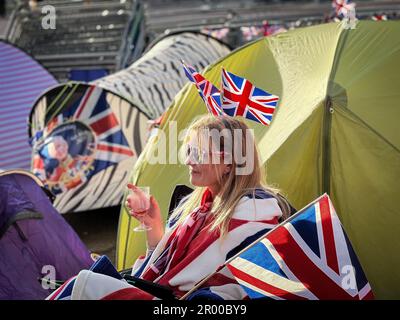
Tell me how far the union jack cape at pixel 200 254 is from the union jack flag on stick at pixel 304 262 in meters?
0.09

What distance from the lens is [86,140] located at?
521 cm

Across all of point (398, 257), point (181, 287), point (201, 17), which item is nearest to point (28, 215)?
point (181, 287)

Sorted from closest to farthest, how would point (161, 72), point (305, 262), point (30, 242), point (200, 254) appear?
point (305, 262), point (200, 254), point (30, 242), point (161, 72)

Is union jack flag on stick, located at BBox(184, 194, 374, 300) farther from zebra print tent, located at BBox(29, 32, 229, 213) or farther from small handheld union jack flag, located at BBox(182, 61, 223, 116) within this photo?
zebra print tent, located at BBox(29, 32, 229, 213)

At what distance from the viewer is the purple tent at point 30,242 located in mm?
3473

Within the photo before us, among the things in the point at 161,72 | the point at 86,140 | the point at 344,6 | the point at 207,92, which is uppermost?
Answer: the point at 344,6

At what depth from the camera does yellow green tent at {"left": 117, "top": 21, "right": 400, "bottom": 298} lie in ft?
9.88

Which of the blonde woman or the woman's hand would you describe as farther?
the woman's hand

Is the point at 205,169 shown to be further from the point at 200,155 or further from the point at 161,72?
the point at 161,72

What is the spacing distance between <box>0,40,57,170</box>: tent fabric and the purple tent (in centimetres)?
237

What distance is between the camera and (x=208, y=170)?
8.28ft

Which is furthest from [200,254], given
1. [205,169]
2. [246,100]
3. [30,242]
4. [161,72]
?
[161,72]

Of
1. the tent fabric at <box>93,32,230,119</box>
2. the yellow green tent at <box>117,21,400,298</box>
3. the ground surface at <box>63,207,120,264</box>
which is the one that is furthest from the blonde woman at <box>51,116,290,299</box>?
the tent fabric at <box>93,32,230,119</box>

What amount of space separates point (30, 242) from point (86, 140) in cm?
170
